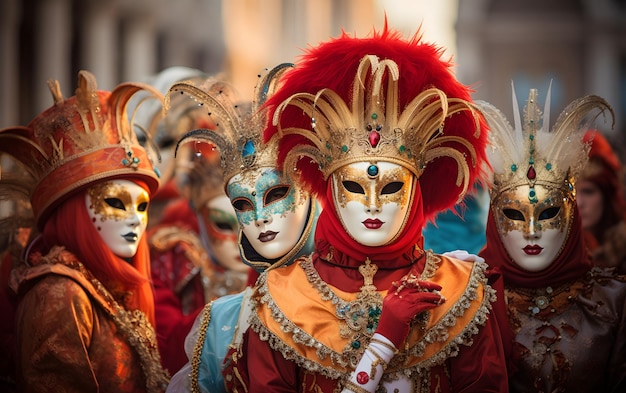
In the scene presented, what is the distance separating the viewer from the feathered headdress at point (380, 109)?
170 inches

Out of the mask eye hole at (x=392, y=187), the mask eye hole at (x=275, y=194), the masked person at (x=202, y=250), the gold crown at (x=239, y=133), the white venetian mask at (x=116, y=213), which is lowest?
the masked person at (x=202, y=250)

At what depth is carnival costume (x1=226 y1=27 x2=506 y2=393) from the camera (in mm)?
4195

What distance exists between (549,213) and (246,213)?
1.46 metres

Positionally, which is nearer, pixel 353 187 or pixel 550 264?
pixel 353 187

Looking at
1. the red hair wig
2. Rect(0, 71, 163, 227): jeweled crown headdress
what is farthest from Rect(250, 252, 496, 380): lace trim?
Rect(0, 71, 163, 227): jeweled crown headdress

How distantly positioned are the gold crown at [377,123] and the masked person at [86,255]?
1285 mm

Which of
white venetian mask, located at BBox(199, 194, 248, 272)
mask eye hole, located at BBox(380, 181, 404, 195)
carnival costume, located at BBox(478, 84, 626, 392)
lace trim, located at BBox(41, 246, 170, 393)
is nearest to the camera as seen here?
mask eye hole, located at BBox(380, 181, 404, 195)

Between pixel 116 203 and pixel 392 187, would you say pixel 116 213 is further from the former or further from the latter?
pixel 392 187

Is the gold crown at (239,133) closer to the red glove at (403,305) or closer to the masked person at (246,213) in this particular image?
the masked person at (246,213)

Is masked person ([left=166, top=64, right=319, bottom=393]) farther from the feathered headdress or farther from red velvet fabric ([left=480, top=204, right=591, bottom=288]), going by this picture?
red velvet fabric ([left=480, top=204, right=591, bottom=288])

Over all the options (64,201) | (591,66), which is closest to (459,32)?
(591,66)

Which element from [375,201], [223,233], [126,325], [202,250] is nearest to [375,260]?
[375,201]

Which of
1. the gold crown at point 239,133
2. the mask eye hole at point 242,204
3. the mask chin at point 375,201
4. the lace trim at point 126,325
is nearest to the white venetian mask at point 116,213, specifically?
the lace trim at point 126,325

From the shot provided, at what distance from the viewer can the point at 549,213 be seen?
4781mm
